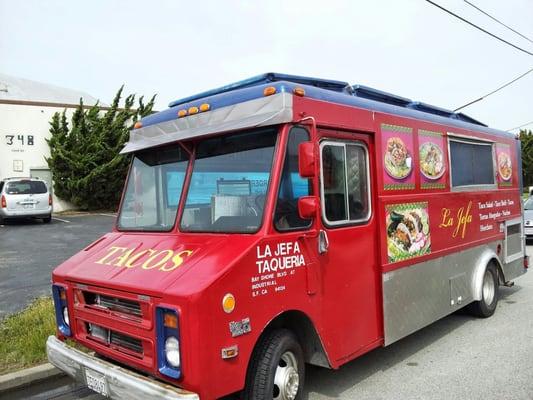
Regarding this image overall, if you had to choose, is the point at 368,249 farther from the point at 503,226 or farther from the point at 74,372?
the point at 503,226

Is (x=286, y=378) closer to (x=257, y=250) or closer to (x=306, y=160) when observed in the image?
(x=257, y=250)

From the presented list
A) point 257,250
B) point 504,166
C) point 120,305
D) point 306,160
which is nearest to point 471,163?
point 504,166

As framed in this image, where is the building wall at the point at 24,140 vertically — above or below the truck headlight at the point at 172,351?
above

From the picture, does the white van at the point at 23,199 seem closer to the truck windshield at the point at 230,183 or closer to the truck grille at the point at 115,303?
the truck grille at the point at 115,303

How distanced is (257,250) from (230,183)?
71 cm

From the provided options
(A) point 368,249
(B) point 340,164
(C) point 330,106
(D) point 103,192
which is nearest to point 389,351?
(A) point 368,249

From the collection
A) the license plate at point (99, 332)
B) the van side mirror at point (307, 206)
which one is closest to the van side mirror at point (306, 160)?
the van side mirror at point (307, 206)

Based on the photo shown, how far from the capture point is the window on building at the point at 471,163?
246 inches

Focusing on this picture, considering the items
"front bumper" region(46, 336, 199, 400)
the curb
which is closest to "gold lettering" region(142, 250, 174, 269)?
"front bumper" region(46, 336, 199, 400)

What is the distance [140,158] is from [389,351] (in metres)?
3.35

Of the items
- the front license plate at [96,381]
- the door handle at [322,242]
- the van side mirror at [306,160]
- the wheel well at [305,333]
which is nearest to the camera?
the front license plate at [96,381]

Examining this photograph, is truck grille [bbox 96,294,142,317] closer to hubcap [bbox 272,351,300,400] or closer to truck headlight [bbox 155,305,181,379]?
truck headlight [bbox 155,305,181,379]

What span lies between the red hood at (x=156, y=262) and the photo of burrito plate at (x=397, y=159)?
6.50 ft

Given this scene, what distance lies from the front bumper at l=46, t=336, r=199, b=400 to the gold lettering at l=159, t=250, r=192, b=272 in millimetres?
719
